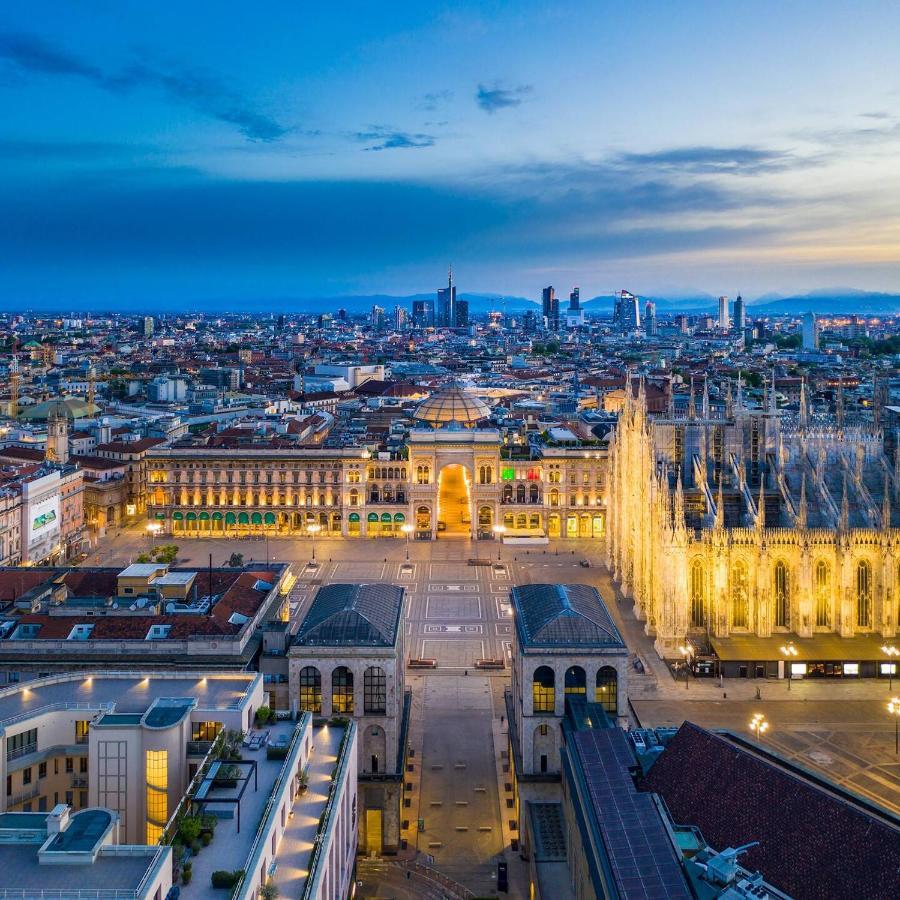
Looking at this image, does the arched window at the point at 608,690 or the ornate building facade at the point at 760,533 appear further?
the ornate building facade at the point at 760,533

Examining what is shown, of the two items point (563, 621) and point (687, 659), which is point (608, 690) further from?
point (687, 659)

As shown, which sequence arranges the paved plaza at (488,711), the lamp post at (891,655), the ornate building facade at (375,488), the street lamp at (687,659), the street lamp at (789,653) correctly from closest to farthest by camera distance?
the paved plaza at (488,711), the lamp post at (891,655), the street lamp at (687,659), the street lamp at (789,653), the ornate building facade at (375,488)

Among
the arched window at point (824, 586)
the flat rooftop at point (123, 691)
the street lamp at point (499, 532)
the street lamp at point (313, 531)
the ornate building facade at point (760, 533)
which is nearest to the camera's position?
the flat rooftop at point (123, 691)

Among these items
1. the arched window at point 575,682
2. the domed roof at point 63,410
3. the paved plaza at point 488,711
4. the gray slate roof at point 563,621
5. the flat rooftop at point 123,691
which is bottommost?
the paved plaza at point 488,711

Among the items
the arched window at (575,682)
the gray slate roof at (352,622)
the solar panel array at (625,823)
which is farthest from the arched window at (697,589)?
the solar panel array at (625,823)

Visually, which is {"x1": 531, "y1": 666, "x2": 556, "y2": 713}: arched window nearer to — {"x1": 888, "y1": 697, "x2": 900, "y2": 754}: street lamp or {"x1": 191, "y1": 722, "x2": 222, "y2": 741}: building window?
{"x1": 191, "y1": 722, "x2": 222, "y2": 741}: building window

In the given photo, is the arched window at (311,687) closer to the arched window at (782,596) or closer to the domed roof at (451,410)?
the arched window at (782,596)

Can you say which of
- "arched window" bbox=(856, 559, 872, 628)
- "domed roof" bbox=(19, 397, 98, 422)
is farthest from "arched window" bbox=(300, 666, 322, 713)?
"domed roof" bbox=(19, 397, 98, 422)

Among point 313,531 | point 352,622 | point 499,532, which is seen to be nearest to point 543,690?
point 352,622
